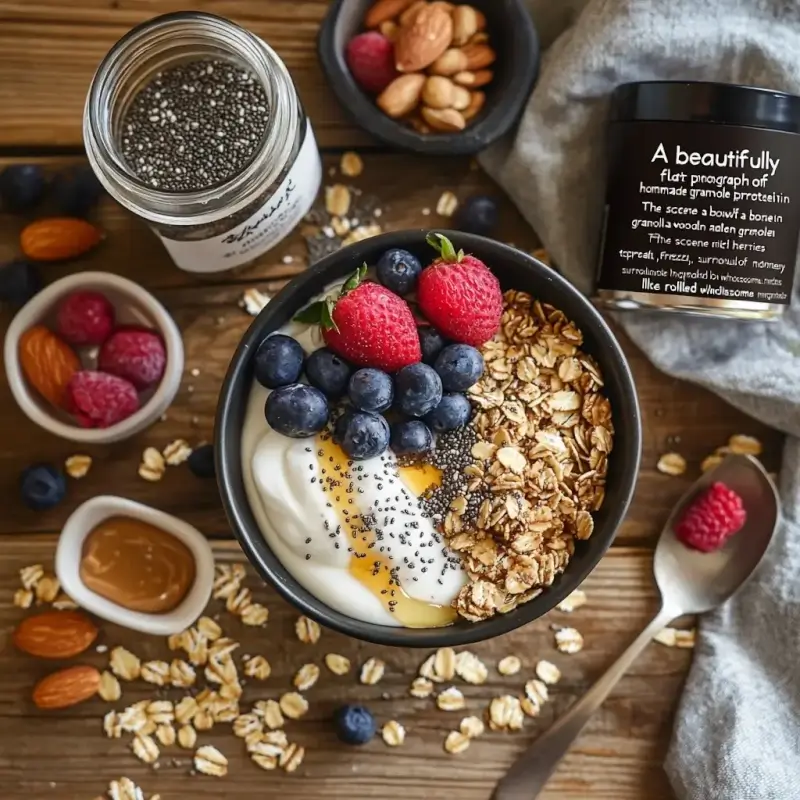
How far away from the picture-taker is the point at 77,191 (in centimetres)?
107

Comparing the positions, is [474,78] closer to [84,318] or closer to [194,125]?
[194,125]

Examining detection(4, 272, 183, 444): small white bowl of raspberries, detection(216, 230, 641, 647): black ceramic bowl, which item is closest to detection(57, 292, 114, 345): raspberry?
detection(4, 272, 183, 444): small white bowl of raspberries

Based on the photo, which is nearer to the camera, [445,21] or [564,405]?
[564,405]

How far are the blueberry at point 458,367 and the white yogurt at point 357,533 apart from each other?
0.30 ft

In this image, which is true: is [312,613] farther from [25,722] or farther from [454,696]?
[25,722]

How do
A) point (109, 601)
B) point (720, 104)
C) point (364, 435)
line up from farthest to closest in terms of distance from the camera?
point (109, 601) → point (720, 104) → point (364, 435)

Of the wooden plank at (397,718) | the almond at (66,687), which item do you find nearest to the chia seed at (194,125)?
the wooden plank at (397,718)

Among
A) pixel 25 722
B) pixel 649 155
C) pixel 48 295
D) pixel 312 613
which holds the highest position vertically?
pixel 649 155

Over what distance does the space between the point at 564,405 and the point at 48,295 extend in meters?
0.58

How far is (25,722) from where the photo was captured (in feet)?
3.54

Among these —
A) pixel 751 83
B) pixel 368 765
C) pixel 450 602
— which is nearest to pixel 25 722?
pixel 368 765

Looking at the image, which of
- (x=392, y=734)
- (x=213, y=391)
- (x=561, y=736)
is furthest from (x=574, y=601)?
(x=213, y=391)

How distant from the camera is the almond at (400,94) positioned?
1035mm

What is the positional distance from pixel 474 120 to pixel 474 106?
0.07ft
